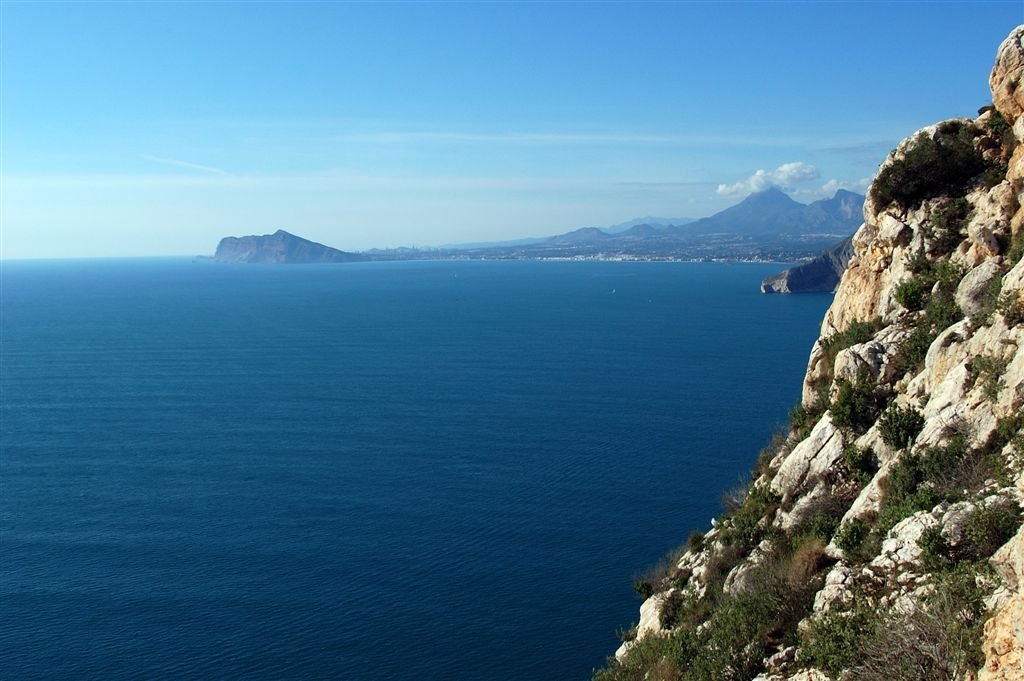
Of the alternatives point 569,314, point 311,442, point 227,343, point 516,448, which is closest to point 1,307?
point 227,343

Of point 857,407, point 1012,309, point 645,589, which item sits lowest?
point 645,589

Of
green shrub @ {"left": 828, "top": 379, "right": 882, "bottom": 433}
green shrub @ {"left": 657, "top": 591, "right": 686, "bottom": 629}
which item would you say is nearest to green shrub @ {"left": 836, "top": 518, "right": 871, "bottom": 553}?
green shrub @ {"left": 828, "top": 379, "right": 882, "bottom": 433}

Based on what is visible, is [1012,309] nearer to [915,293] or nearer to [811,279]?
[915,293]

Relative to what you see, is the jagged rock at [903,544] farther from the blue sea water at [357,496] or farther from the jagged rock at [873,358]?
the blue sea water at [357,496]

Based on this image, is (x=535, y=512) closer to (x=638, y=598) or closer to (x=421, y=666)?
(x=638, y=598)

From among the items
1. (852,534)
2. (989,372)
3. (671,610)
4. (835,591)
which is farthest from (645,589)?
(989,372)

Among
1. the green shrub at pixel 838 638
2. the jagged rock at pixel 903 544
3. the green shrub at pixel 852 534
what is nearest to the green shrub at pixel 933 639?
Answer: the green shrub at pixel 838 638
